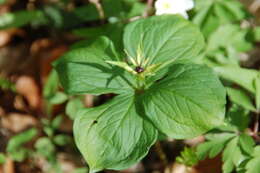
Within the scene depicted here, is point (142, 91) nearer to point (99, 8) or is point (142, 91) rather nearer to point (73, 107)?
point (73, 107)

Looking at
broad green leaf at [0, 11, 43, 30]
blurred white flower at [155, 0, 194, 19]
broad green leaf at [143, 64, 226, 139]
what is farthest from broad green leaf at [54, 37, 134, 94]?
broad green leaf at [0, 11, 43, 30]

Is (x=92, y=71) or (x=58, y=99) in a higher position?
(x=92, y=71)

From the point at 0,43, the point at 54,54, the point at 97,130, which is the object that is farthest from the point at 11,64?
the point at 97,130

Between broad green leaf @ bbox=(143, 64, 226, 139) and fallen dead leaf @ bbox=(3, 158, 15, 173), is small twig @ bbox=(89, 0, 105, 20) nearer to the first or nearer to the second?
broad green leaf @ bbox=(143, 64, 226, 139)

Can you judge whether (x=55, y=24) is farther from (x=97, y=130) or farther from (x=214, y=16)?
(x=97, y=130)

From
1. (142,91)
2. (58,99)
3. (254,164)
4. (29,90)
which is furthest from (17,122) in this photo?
(254,164)
